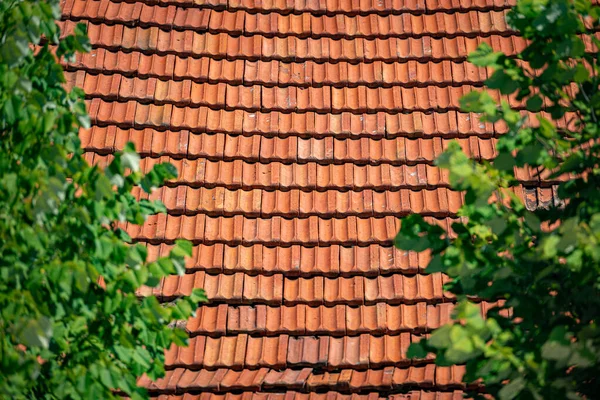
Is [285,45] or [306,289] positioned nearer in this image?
[306,289]

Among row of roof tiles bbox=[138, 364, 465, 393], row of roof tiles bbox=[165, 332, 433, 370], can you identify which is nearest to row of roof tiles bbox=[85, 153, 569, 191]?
row of roof tiles bbox=[165, 332, 433, 370]

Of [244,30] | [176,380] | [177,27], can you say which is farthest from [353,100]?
[176,380]

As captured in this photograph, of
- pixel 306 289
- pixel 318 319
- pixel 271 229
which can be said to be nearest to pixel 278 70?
pixel 271 229

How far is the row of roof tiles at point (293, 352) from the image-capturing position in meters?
4.11

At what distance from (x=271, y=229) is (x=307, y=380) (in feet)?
3.06

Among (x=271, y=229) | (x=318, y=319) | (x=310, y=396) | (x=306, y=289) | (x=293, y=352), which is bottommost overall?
(x=310, y=396)

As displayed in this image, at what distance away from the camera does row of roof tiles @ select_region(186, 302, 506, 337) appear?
165 inches

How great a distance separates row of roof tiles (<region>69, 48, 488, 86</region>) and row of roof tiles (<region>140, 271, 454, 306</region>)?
4.41ft

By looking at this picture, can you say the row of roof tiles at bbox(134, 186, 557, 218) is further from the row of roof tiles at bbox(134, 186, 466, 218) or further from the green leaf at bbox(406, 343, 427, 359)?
the green leaf at bbox(406, 343, 427, 359)

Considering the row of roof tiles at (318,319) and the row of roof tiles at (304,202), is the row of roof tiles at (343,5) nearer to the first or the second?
the row of roof tiles at (304,202)

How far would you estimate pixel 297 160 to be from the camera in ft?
15.3

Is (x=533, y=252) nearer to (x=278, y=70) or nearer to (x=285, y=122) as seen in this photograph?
(x=285, y=122)

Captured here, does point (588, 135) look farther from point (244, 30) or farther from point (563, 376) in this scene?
point (244, 30)

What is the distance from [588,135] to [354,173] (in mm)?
1977
